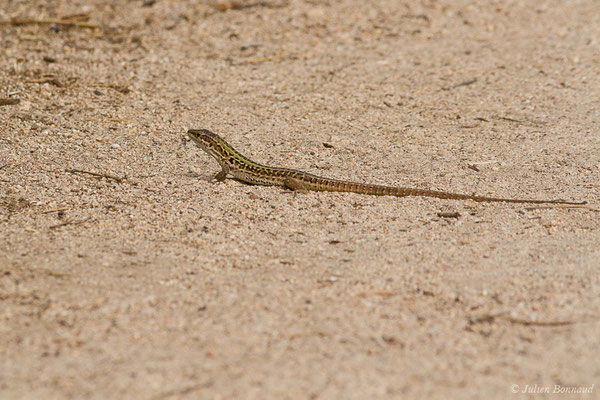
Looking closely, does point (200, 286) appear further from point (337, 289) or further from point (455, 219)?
point (455, 219)

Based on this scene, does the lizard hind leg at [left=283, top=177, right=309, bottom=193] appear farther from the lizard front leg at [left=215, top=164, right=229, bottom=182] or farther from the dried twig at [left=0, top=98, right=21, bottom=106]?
the dried twig at [left=0, top=98, right=21, bottom=106]

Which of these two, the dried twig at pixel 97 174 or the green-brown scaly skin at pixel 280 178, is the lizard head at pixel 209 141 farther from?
the dried twig at pixel 97 174

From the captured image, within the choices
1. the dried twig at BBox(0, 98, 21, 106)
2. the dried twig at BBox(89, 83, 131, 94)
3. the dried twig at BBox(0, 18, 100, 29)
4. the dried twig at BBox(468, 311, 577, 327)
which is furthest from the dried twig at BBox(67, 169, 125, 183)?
the dried twig at BBox(0, 18, 100, 29)

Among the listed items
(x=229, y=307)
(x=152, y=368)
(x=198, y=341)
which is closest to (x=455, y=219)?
(x=229, y=307)

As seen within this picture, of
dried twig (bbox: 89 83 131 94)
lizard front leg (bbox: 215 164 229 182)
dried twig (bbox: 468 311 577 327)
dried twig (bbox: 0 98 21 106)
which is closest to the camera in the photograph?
dried twig (bbox: 468 311 577 327)

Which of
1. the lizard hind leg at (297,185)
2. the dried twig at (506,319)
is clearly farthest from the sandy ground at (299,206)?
the lizard hind leg at (297,185)
